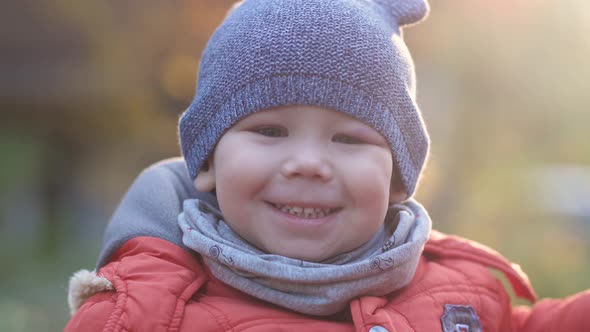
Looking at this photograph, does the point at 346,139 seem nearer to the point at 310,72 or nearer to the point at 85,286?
the point at 310,72

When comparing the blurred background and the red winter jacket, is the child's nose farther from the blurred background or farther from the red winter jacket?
the blurred background

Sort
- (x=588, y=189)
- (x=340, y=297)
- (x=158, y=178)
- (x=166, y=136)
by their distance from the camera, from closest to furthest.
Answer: (x=340, y=297), (x=158, y=178), (x=588, y=189), (x=166, y=136)

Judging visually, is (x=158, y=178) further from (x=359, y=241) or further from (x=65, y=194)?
(x=65, y=194)

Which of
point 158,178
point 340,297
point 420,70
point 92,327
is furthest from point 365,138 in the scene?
point 420,70

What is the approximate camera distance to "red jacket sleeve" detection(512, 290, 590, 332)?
157 cm

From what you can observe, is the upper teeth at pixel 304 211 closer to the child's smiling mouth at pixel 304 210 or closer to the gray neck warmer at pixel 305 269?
the child's smiling mouth at pixel 304 210

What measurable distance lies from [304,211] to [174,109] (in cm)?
373

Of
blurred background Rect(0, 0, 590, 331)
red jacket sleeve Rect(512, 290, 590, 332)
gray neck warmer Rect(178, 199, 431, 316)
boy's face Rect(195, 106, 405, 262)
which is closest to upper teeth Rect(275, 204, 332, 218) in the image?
boy's face Rect(195, 106, 405, 262)

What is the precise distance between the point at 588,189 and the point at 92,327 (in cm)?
419

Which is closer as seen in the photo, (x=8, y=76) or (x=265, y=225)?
(x=265, y=225)

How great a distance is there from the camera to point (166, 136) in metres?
4.91

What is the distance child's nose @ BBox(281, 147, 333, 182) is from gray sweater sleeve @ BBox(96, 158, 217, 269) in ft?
1.14

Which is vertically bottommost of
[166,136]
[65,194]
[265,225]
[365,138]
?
[65,194]

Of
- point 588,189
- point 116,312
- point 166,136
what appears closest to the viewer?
point 116,312
